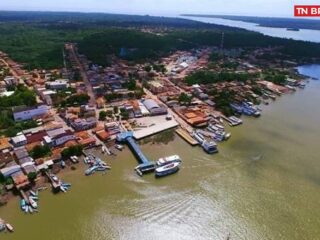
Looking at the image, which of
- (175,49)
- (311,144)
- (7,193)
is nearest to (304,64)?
(175,49)

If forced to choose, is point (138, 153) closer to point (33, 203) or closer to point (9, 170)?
point (33, 203)

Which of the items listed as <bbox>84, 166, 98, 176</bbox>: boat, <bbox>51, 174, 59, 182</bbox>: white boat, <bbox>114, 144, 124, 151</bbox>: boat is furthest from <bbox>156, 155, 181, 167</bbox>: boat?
<bbox>51, 174, 59, 182</bbox>: white boat

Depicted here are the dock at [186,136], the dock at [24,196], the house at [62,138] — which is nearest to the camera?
the dock at [24,196]

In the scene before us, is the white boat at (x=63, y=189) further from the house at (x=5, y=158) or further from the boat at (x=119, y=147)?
the boat at (x=119, y=147)

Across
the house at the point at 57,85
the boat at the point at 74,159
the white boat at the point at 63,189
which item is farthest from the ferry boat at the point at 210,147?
the house at the point at 57,85

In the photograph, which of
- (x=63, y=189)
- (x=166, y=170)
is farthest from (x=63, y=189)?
(x=166, y=170)

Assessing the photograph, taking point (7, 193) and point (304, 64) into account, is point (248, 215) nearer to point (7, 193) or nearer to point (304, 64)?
point (7, 193)

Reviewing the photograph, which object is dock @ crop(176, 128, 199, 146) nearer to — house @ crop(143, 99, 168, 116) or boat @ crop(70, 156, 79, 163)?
house @ crop(143, 99, 168, 116)
